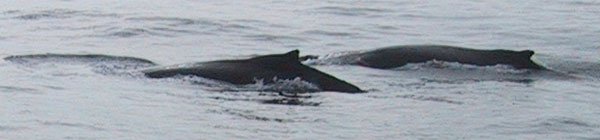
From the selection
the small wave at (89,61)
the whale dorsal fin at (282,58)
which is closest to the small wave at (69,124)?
the whale dorsal fin at (282,58)

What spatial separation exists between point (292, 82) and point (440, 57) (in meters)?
3.23

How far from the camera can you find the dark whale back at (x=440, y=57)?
2059 cm

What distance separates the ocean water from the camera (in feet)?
50.4

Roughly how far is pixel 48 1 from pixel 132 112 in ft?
52.9

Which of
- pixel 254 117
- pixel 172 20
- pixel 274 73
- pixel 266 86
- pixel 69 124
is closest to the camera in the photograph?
pixel 69 124

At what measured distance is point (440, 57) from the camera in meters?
20.8

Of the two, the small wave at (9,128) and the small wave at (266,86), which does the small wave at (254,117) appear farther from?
the small wave at (9,128)

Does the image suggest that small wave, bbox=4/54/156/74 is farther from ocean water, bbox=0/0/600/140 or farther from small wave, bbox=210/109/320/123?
small wave, bbox=210/109/320/123

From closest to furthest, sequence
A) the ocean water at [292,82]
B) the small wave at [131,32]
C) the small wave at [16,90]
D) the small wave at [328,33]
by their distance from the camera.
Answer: the ocean water at [292,82] < the small wave at [16,90] < the small wave at [131,32] < the small wave at [328,33]

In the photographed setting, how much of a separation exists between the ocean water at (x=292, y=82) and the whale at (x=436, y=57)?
0.19 meters

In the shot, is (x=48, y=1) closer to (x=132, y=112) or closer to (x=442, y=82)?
(x=442, y=82)

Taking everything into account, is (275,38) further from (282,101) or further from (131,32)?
(282,101)

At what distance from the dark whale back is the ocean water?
7.5 inches

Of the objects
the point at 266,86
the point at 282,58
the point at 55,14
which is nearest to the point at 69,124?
the point at 266,86
